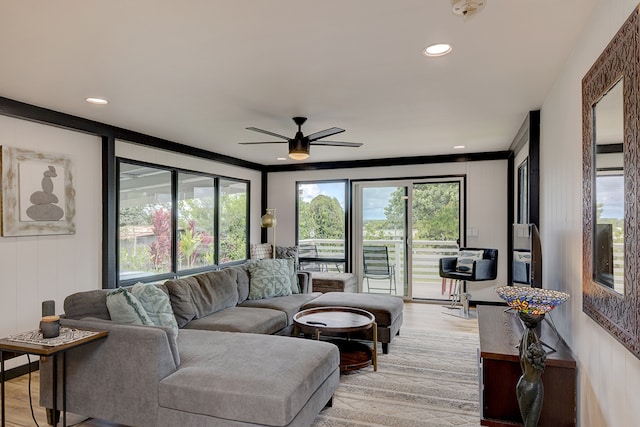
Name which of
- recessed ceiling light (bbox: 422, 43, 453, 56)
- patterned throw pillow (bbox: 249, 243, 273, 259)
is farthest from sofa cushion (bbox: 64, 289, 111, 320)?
patterned throw pillow (bbox: 249, 243, 273, 259)

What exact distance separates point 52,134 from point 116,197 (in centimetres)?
89

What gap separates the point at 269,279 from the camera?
179 inches

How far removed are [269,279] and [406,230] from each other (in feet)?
9.19

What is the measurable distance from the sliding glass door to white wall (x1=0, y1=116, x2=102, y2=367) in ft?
13.4

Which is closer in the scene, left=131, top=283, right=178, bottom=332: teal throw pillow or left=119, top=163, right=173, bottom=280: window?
left=131, top=283, right=178, bottom=332: teal throw pillow

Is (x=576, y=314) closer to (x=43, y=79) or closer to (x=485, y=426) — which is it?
(x=485, y=426)

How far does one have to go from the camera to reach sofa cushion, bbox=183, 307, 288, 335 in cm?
Result: 337

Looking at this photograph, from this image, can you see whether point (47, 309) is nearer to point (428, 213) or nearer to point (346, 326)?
point (346, 326)

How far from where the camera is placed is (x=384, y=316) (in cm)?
385

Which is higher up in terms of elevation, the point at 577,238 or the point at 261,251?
the point at 577,238

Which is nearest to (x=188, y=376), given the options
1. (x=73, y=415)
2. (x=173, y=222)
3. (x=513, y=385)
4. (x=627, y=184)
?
(x=73, y=415)

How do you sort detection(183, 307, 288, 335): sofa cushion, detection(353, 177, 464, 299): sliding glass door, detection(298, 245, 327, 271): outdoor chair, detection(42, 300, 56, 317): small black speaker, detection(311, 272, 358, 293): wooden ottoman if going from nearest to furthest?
detection(42, 300, 56, 317): small black speaker → detection(183, 307, 288, 335): sofa cushion → detection(311, 272, 358, 293): wooden ottoman → detection(353, 177, 464, 299): sliding glass door → detection(298, 245, 327, 271): outdoor chair

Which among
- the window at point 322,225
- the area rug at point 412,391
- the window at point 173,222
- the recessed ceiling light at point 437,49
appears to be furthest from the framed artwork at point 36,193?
the window at point 322,225

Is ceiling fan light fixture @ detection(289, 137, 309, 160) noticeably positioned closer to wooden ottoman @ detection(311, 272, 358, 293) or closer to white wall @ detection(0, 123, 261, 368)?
white wall @ detection(0, 123, 261, 368)
